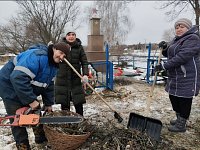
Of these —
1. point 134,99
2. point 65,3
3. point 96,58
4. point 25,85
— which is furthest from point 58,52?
point 65,3

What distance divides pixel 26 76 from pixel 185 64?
Result: 2.23 meters

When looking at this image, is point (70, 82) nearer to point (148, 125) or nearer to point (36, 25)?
point (148, 125)

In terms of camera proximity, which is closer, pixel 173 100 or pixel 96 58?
pixel 173 100

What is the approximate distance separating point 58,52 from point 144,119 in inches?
63.7

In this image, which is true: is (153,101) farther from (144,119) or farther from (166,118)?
(144,119)

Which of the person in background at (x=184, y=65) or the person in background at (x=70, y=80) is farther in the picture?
the person in background at (x=70, y=80)

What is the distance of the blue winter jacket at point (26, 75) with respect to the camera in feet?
6.88

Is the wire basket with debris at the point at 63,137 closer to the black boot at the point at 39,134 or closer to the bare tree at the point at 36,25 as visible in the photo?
the black boot at the point at 39,134

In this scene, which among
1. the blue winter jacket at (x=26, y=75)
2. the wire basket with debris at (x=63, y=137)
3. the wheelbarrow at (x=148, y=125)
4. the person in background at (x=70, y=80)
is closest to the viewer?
the blue winter jacket at (x=26, y=75)

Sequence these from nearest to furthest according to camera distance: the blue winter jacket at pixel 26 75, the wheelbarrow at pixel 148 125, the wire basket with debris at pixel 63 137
Answer: the blue winter jacket at pixel 26 75, the wire basket with debris at pixel 63 137, the wheelbarrow at pixel 148 125

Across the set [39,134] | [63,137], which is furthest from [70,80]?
[63,137]

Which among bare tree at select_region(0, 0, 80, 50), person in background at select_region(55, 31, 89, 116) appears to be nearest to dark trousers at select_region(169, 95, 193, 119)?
person in background at select_region(55, 31, 89, 116)

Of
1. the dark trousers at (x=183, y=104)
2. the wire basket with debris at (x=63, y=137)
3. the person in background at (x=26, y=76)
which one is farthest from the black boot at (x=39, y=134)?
the dark trousers at (x=183, y=104)

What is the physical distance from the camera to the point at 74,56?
3.38m
